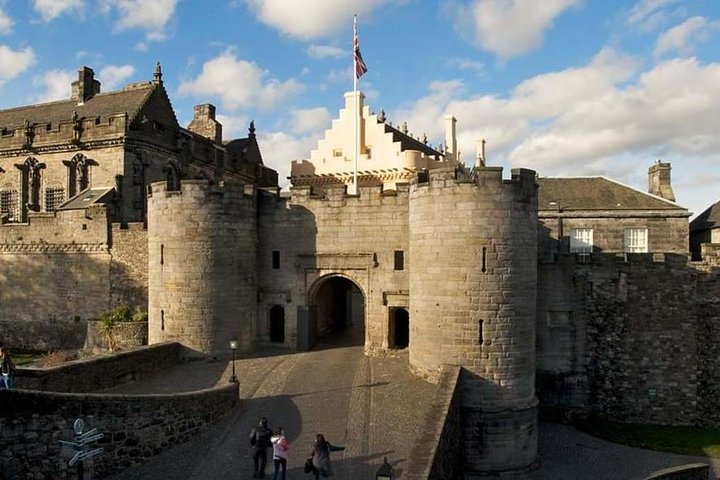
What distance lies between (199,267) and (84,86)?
19543 mm

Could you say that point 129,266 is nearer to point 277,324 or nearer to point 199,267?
point 199,267

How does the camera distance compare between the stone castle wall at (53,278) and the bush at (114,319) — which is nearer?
the bush at (114,319)

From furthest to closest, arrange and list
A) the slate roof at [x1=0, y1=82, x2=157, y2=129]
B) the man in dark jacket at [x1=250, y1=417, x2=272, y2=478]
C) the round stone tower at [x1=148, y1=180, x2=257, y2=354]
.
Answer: the slate roof at [x1=0, y1=82, x2=157, y2=129]
the round stone tower at [x1=148, y1=180, x2=257, y2=354]
the man in dark jacket at [x1=250, y1=417, x2=272, y2=478]

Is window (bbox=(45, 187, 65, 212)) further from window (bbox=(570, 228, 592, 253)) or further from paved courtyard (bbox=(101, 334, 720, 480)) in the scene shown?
window (bbox=(570, 228, 592, 253))

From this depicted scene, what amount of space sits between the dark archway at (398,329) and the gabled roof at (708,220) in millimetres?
18174

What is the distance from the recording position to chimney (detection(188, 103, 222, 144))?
39.4m

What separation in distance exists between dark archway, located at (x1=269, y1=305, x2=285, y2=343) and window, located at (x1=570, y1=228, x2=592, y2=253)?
649 inches

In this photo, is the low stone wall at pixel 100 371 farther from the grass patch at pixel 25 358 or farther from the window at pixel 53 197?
the window at pixel 53 197

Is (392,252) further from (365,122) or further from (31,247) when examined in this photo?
(31,247)

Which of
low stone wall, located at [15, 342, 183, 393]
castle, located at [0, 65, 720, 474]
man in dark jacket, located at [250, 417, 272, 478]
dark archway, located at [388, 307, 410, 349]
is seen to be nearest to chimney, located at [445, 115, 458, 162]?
castle, located at [0, 65, 720, 474]

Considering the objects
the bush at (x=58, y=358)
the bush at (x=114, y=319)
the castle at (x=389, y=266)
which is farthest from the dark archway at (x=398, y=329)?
the bush at (x=58, y=358)

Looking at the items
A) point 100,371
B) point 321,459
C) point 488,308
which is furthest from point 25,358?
point 488,308

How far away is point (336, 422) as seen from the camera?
1364 cm

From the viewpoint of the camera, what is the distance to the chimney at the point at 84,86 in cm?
3306
